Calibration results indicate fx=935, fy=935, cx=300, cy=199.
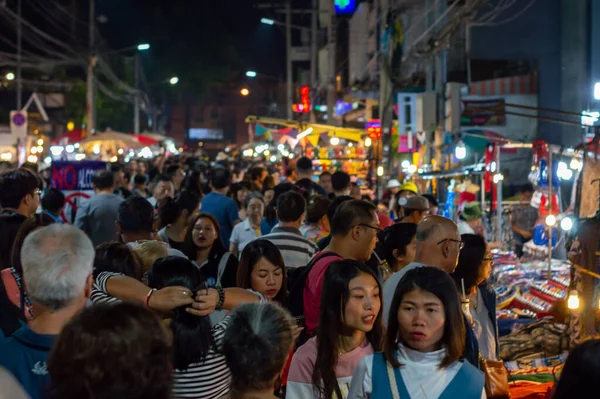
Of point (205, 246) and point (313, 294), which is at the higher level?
point (205, 246)

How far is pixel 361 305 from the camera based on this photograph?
4.75m

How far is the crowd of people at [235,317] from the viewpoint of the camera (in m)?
2.78

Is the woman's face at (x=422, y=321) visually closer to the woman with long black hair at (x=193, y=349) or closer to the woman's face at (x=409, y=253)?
the woman with long black hair at (x=193, y=349)

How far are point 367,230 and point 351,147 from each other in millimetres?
25117

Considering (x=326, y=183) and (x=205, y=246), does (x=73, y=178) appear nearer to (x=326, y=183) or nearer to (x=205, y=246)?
(x=326, y=183)

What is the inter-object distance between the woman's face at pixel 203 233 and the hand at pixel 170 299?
331 cm

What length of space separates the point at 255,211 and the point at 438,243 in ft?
17.9

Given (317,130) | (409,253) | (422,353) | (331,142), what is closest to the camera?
(422,353)

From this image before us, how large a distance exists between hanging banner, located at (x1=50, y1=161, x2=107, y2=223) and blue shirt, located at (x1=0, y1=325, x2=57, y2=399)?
36.4 ft

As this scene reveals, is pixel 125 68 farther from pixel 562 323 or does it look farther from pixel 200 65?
pixel 562 323

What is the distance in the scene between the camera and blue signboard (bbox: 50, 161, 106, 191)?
48.0 feet

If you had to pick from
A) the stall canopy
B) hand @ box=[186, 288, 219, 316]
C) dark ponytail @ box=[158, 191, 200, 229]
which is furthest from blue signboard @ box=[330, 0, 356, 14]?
hand @ box=[186, 288, 219, 316]

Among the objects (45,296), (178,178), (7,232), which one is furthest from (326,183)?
(45,296)

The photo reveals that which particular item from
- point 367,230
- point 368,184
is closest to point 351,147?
point 368,184
